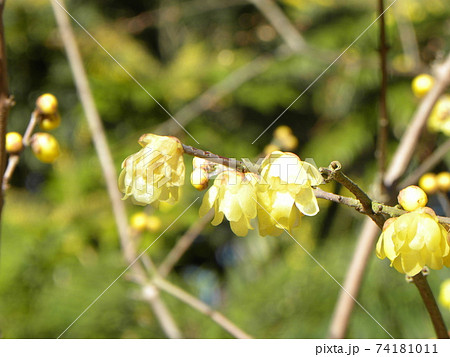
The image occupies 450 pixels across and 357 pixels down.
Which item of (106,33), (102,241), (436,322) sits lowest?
(436,322)

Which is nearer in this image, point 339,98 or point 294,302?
point 294,302

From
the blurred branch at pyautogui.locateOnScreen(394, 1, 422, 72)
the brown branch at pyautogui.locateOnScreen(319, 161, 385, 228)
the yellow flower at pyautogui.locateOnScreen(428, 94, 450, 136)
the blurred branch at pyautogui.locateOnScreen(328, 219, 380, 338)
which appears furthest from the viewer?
the blurred branch at pyautogui.locateOnScreen(394, 1, 422, 72)

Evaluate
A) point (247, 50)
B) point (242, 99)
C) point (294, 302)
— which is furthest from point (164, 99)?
point (294, 302)

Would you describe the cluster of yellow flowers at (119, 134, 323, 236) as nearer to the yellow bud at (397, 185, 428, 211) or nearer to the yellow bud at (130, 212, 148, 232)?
the yellow bud at (397, 185, 428, 211)

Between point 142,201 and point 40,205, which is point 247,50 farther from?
point 142,201

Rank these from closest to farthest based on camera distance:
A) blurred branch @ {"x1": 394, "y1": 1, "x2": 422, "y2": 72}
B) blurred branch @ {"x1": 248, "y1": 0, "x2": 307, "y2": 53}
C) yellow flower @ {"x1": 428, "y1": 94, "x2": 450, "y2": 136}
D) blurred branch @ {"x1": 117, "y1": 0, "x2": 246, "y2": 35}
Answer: yellow flower @ {"x1": 428, "y1": 94, "x2": 450, "y2": 136} → blurred branch @ {"x1": 248, "y1": 0, "x2": 307, "y2": 53} → blurred branch @ {"x1": 394, "y1": 1, "x2": 422, "y2": 72} → blurred branch @ {"x1": 117, "y1": 0, "x2": 246, "y2": 35}

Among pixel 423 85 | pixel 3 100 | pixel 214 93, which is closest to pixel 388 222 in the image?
pixel 3 100

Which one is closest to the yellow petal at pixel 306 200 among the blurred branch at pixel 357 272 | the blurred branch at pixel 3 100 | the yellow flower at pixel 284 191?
the yellow flower at pixel 284 191

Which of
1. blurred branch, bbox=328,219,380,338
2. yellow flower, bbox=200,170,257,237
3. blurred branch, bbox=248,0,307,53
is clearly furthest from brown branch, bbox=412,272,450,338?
blurred branch, bbox=248,0,307,53

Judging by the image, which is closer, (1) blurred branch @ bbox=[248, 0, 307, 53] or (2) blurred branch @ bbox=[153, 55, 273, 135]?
(1) blurred branch @ bbox=[248, 0, 307, 53]
